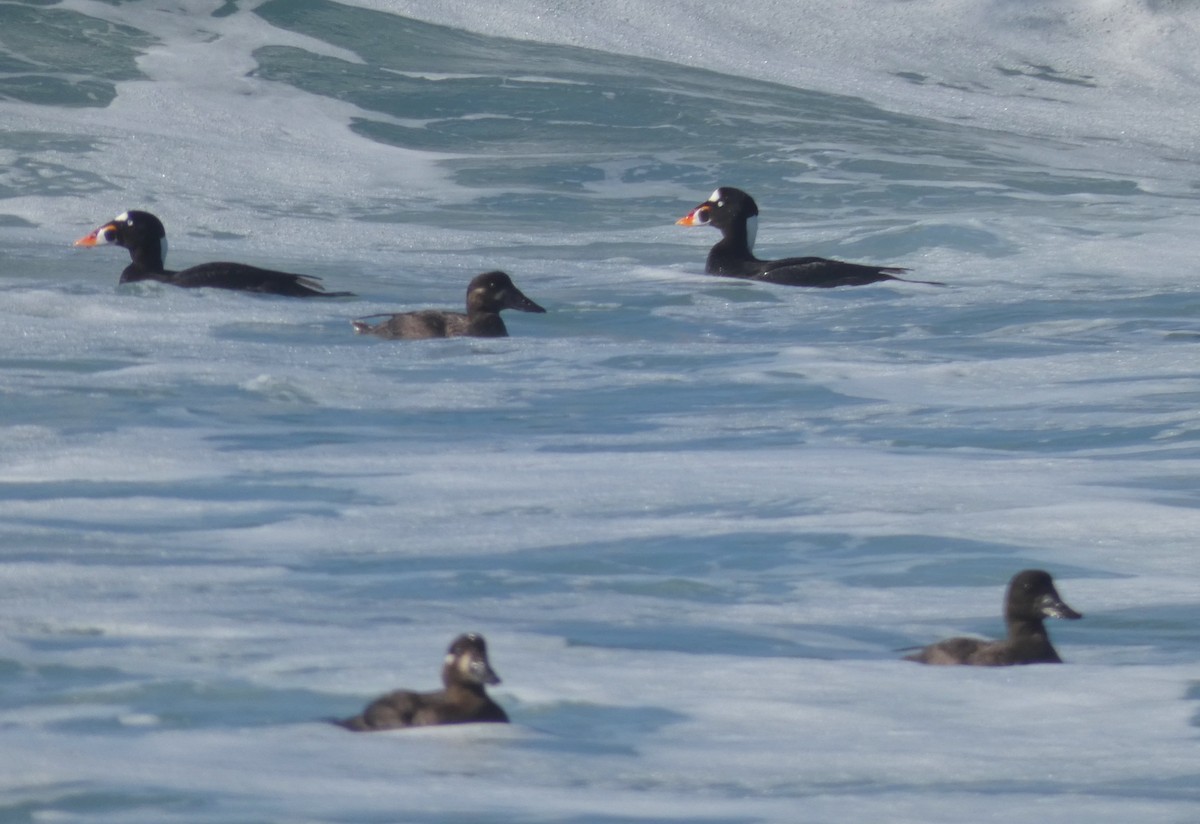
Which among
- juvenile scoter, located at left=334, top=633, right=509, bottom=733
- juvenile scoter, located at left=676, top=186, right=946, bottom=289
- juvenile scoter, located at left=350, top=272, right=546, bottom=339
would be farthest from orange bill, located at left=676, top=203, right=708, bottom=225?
juvenile scoter, located at left=334, top=633, right=509, bottom=733

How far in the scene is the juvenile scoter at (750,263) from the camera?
12.3m

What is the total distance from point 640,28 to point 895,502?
792 inches

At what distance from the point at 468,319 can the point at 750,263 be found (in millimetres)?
3140

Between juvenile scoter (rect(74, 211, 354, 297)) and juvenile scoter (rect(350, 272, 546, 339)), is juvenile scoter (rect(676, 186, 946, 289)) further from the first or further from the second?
juvenile scoter (rect(350, 272, 546, 339))

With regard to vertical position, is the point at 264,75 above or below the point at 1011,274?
above

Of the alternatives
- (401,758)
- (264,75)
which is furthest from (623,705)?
(264,75)

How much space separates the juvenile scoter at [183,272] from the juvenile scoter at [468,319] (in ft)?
3.24

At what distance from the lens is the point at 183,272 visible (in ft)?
36.7

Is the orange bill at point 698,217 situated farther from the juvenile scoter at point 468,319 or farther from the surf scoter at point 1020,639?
the surf scoter at point 1020,639

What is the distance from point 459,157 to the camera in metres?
19.4

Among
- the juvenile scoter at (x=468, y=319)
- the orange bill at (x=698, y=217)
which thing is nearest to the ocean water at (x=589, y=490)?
the juvenile scoter at (x=468, y=319)

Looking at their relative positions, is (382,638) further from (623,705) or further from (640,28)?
(640,28)

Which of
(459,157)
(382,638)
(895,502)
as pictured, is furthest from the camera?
(459,157)

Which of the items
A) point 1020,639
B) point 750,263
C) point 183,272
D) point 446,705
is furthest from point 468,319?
point 446,705
